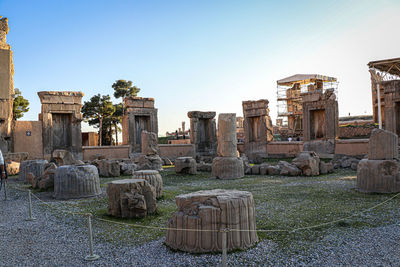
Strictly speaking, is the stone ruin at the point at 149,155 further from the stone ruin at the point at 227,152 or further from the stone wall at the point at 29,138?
the stone wall at the point at 29,138

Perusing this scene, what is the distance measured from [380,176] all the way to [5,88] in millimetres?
18150

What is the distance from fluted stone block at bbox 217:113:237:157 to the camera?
11875 millimetres

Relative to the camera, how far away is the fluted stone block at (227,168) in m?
11.6

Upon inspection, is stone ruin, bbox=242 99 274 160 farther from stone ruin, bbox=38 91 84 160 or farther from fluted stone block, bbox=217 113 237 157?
stone ruin, bbox=38 91 84 160

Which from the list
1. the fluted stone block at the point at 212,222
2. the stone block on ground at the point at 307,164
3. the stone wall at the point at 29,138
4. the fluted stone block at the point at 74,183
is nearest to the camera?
the fluted stone block at the point at 212,222

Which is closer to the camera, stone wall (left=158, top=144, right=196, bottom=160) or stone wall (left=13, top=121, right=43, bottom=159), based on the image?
stone wall (left=13, top=121, right=43, bottom=159)

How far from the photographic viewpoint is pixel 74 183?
810 centimetres

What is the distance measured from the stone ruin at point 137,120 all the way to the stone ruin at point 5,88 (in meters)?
5.85

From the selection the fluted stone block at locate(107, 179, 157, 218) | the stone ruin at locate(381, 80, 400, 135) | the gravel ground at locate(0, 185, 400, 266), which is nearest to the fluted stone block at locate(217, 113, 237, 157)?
the fluted stone block at locate(107, 179, 157, 218)

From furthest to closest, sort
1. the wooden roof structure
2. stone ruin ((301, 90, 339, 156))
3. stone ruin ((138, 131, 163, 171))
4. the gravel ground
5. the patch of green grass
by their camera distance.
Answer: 1. the wooden roof structure
2. stone ruin ((301, 90, 339, 156))
3. stone ruin ((138, 131, 163, 171))
4. the patch of green grass
5. the gravel ground

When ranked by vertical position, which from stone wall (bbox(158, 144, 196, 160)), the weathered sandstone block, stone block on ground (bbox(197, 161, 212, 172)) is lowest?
stone block on ground (bbox(197, 161, 212, 172))

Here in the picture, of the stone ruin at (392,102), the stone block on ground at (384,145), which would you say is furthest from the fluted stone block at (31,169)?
the stone ruin at (392,102)

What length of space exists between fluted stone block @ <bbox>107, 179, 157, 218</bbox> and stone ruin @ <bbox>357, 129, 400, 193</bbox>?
17.9ft

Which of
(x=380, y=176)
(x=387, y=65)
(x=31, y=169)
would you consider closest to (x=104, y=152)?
(x=31, y=169)
